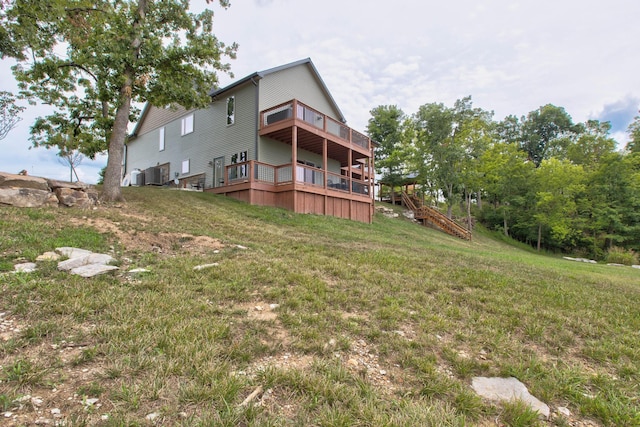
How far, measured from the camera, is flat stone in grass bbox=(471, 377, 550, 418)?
2.05 meters

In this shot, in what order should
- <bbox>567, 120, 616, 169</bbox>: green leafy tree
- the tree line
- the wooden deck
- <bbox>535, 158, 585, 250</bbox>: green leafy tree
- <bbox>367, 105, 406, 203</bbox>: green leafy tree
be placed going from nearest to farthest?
1. the wooden deck
2. the tree line
3. <bbox>535, 158, 585, 250</bbox>: green leafy tree
4. <bbox>367, 105, 406, 203</bbox>: green leafy tree
5. <bbox>567, 120, 616, 169</bbox>: green leafy tree

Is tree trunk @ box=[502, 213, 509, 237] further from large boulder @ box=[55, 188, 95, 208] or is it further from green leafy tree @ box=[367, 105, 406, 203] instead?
large boulder @ box=[55, 188, 95, 208]

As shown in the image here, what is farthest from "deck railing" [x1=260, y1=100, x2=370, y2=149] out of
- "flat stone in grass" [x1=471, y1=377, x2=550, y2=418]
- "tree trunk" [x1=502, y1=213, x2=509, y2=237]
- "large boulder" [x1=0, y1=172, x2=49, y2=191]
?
"tree trunk" [x1=502, y1=213, x2=509, y2=237]

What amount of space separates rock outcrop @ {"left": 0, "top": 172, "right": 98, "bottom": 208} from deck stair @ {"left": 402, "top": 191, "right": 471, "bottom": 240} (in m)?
20.3

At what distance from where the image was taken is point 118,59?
28.6 ft

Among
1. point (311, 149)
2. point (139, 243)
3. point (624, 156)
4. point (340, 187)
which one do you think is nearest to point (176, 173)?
point (311, 149)

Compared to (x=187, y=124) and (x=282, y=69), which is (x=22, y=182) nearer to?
(x=282, y=69)

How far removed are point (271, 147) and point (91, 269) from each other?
458 inches

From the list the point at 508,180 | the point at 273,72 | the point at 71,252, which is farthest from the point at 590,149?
the point at 71,252

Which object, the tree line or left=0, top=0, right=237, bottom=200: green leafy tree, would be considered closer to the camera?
left=0, top=0, right=237, bottom=200: green leafy tree

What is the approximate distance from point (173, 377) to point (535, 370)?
Answer: 2.84 meters

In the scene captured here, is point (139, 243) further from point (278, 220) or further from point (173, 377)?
point (278, 220)

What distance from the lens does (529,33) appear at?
38.0 ft

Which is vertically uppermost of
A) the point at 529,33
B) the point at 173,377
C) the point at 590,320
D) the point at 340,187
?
the point at 529,33
